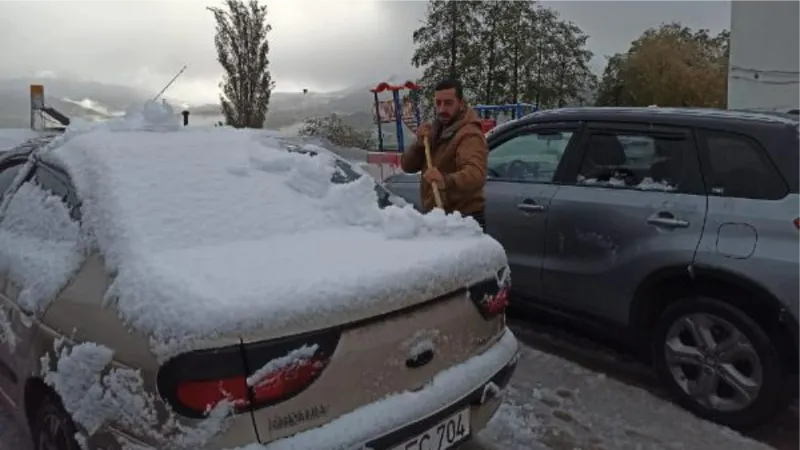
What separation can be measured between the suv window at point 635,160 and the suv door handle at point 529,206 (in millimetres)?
282

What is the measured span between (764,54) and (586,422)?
1045 centimetres

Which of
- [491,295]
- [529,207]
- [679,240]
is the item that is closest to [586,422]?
[679,240]

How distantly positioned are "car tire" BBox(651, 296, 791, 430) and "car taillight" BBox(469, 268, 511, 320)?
4.18ft

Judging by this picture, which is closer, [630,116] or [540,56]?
[630,116]

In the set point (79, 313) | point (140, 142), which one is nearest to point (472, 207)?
point (140, 142)

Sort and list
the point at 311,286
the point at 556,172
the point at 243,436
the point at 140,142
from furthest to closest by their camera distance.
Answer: the point at 556,172 < the point at 140,142 < the point at 311,286 < the point at 243,436

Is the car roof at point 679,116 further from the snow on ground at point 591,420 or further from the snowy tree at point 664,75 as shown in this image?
the snowy tree at point 664,75

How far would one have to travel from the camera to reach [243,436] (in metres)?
2.01

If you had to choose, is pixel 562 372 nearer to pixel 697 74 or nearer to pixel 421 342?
pixel 421 342

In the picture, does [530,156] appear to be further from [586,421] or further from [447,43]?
[447,43]

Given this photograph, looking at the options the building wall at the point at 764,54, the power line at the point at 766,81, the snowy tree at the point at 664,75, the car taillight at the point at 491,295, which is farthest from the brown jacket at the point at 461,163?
the snowy tree at the point at 664,75

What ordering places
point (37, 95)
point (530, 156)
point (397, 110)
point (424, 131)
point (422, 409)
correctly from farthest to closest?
1. point (397, 110)
2. point (37, 95)
3. point (530, 156)
4. point (424, 131)
5. point (422, 409)

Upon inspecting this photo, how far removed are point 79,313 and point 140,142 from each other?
907 millimetres

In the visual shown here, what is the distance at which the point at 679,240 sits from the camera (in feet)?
11.8
